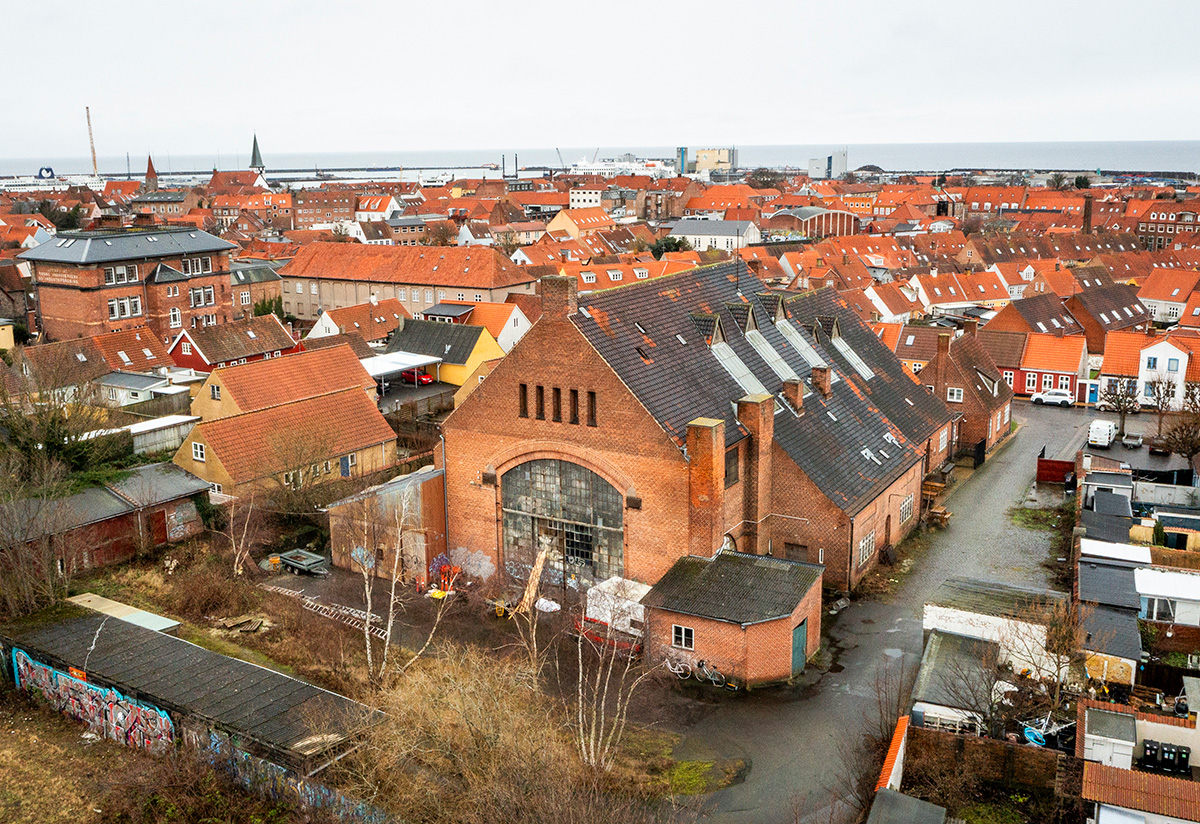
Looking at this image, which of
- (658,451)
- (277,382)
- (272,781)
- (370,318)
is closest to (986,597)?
(658,451)

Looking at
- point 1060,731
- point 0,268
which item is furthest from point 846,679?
point 0,268

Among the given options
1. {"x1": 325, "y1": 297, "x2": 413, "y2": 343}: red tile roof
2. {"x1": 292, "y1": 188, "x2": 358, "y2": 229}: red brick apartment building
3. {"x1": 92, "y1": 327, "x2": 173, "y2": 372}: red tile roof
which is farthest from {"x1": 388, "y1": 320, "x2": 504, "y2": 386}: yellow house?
{"x1": 292, "y1": 188, "x2": 358, "y2": 229}: red brick apartment building

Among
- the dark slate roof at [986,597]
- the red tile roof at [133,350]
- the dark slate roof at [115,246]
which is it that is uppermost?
the dark slate roof at [115,246]

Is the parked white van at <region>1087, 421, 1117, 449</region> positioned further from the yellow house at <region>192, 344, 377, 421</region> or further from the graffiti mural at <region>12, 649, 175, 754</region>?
the graffiti mural at <region>12, 649, 175, 754</region>

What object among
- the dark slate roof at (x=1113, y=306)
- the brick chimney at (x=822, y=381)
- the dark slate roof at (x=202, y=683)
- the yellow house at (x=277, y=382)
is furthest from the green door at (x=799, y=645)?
the dark slate roof at (x=1113, y=306)

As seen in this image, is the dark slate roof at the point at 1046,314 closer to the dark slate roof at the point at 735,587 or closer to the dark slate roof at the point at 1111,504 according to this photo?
the dark slate roof at the point at 1111,504

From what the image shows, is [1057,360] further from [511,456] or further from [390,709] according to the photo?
[390,709]
